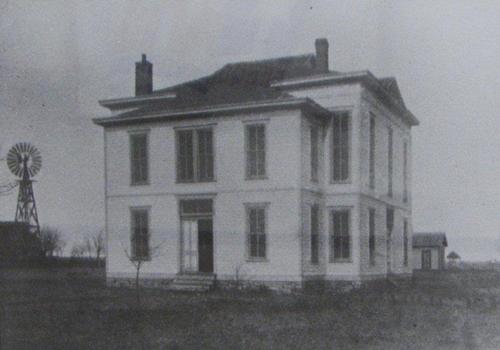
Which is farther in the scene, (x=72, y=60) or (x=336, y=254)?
(x=336, y=254)

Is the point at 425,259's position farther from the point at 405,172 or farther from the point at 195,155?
the point at 195,155

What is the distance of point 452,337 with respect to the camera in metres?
10.1

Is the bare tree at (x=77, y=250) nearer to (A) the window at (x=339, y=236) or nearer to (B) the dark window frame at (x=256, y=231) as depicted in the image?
(B) the dark window frame at (x=256, y=231)

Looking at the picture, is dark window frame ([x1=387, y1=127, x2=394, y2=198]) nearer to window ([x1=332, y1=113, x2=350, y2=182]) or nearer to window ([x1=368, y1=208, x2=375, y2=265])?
window ([x1=368, y1=208, x2=375, y2=265])

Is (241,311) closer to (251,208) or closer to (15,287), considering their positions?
(251,208)

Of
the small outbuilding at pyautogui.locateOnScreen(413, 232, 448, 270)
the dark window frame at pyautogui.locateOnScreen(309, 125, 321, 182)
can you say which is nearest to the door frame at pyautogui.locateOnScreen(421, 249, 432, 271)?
the small outbuilding at pyautogui.locateOnScreen(413, 232, 448, 270)

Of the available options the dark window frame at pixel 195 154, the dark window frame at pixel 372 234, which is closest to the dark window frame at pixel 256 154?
the dark window frame at pixel 195 154

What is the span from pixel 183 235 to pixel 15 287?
526 centimetres

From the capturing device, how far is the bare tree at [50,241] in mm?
32100

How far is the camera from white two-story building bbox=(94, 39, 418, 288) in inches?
714

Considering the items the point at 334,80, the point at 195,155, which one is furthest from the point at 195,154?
the point at 334,80

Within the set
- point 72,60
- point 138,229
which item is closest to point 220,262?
point 138,229

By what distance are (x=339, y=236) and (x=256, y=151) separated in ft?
12.8

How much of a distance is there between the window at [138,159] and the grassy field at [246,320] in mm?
4176
